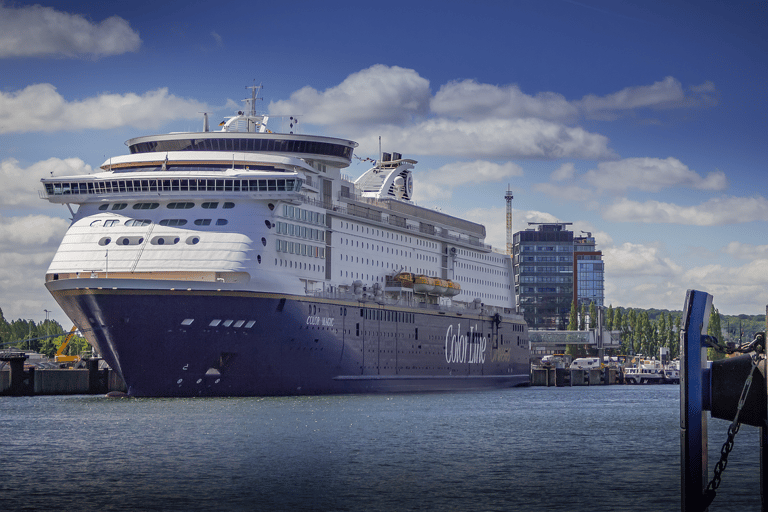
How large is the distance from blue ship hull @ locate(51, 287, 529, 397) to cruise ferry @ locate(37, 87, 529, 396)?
0.06m

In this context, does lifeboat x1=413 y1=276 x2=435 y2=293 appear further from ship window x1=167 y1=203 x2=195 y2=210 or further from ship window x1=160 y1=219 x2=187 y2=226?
ship window x1=160 y1=219 x2=187 y2=226

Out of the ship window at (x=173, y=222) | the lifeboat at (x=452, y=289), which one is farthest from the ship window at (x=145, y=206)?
the lifeboat at (x=452, y=289)

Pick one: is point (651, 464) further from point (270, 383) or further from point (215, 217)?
point (215, 217)

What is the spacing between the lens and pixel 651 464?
24.8m

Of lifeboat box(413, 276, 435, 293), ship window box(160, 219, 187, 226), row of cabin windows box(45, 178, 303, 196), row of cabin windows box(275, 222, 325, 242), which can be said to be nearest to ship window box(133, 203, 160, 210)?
row of cabin windows box(45, 178, 303, 196)

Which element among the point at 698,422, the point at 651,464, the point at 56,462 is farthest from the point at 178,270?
the point at 698,422

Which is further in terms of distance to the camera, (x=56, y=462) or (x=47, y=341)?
(x=47, y=341)

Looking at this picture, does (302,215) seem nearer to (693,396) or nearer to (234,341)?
(234,341)

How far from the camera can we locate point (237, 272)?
4153 cm

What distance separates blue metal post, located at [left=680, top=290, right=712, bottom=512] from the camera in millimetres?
10898

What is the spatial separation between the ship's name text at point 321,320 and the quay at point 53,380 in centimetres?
1408

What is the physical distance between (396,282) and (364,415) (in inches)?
820

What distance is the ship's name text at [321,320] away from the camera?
145 ft

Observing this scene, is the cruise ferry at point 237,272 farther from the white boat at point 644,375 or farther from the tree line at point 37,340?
the tree line at point 37,340
